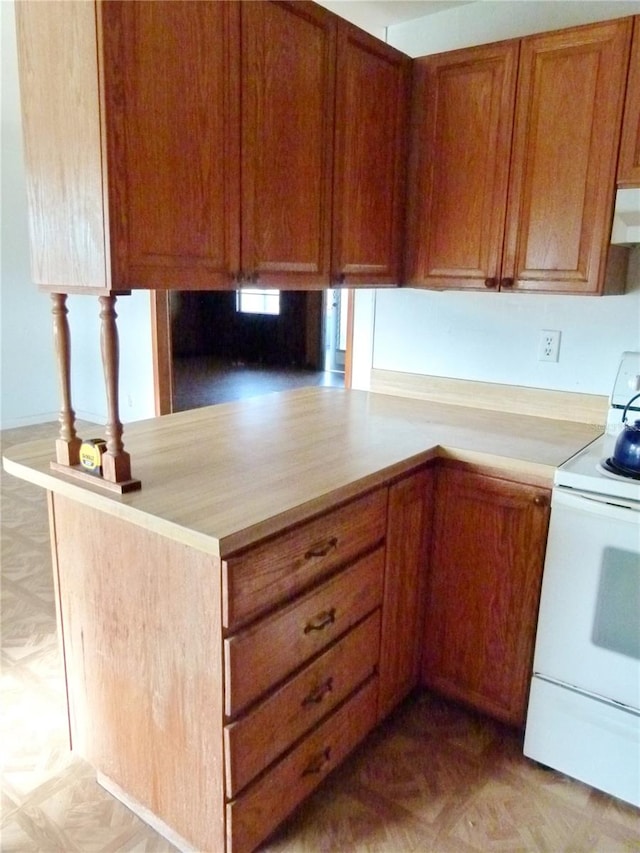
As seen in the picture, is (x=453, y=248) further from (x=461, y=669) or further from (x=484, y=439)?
(x=461, y=669)

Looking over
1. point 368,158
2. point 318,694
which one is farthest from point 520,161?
point 318,694

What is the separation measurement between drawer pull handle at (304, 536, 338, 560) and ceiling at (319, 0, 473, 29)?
1960mm

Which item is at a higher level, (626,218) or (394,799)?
(626,218)

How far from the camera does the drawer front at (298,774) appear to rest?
1.40 m

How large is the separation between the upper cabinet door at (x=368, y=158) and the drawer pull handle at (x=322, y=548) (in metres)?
0.93

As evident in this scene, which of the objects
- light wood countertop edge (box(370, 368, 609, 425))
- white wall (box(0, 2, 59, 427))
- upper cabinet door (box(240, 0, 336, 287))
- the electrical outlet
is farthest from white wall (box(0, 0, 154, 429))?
the electrical outlet

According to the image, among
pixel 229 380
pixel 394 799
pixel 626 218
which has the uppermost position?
pixel 626 218

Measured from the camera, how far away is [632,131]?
181 cm

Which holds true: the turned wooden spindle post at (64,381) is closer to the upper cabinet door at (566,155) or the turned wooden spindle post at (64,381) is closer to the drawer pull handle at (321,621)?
the drawer pull handle at (321,621)

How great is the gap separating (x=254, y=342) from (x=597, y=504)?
891 cm

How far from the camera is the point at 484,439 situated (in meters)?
1.97

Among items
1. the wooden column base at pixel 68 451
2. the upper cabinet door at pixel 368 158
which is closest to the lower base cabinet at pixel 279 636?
the wooden column base at pixel 68 451

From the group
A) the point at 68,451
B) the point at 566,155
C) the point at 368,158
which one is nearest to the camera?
the point at 68,451

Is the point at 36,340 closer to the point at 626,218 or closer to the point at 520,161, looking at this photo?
the point at 520,161
